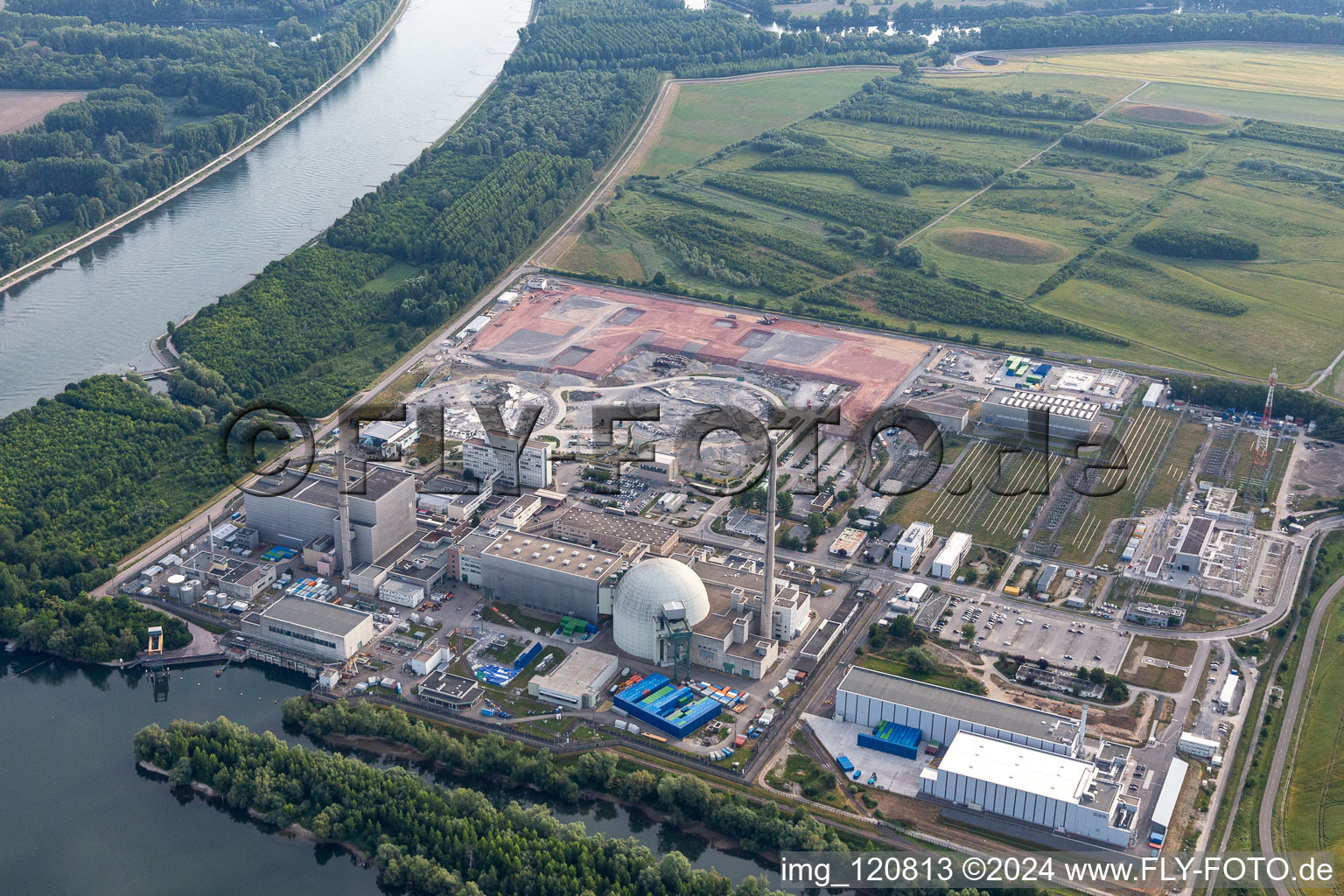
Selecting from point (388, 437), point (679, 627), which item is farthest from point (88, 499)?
point (679, 627)

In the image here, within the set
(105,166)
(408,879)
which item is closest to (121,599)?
(408,879)

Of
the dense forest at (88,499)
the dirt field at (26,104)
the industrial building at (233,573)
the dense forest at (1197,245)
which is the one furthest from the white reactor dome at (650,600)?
the dirt field at (26,104)

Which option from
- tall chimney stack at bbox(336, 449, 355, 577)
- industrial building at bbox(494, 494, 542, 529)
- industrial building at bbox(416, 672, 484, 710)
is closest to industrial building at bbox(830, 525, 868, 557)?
industrial building at bbox(494, 494, 542, 529)

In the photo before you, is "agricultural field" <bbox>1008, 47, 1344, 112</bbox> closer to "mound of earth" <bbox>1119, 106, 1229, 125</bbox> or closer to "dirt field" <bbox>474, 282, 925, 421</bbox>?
"mound of earth" <bbox>1119, 106, 1229, 125</bbox>

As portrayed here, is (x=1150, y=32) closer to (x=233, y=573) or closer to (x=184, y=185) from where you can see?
(x=184, y=185)

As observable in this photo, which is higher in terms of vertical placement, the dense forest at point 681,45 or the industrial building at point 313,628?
the dense forest at point 681,45

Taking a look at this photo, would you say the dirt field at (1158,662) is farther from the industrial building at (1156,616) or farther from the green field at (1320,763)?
the green field at (1320,763)
